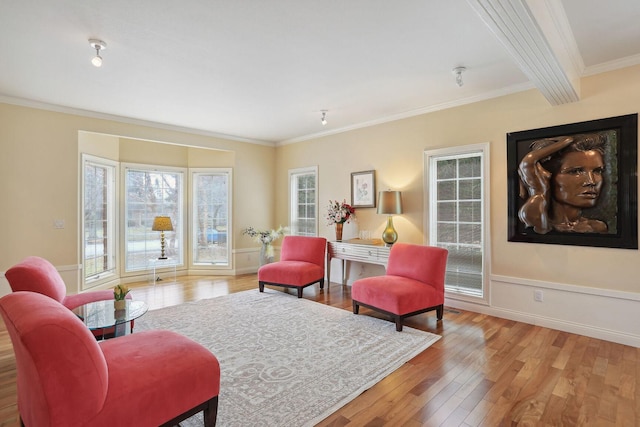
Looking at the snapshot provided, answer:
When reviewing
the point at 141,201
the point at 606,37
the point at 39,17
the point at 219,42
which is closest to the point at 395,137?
the point at 606,37

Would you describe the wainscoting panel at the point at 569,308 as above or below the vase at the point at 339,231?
below

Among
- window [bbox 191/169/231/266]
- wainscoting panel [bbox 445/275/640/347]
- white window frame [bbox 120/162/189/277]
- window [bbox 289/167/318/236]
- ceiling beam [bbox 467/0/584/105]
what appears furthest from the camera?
window [bbox 191/169/231/266]

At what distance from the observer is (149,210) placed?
6273mm

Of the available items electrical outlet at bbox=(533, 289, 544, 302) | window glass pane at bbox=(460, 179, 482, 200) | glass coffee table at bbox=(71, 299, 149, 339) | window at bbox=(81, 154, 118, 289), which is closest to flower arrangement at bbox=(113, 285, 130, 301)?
glass coffee table at bbox=(71, 299, 149, 339)

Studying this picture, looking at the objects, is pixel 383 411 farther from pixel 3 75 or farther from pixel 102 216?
pixel 102 216

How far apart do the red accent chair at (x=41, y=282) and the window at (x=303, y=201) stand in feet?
12.7

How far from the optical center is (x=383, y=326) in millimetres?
3619

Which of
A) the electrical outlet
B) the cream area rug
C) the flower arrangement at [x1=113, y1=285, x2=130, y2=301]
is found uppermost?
the flower arrangement at [x1=113, y1=285, x2=130, y2=301]

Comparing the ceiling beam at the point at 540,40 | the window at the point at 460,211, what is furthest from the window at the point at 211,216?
the ceiling beam at the point at 540,40

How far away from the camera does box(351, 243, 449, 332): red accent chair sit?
3531mm

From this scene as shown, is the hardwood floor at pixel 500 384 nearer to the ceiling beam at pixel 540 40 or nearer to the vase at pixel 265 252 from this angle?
the ceiling beam at pixel 540 40

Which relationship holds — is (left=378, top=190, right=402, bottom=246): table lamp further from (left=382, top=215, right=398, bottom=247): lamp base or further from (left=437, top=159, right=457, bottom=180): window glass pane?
(left=437, top=159, right=457, bottom=180): window glass pane

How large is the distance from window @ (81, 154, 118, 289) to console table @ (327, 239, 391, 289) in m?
3.87

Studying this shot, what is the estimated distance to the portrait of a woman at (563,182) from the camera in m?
3.31
